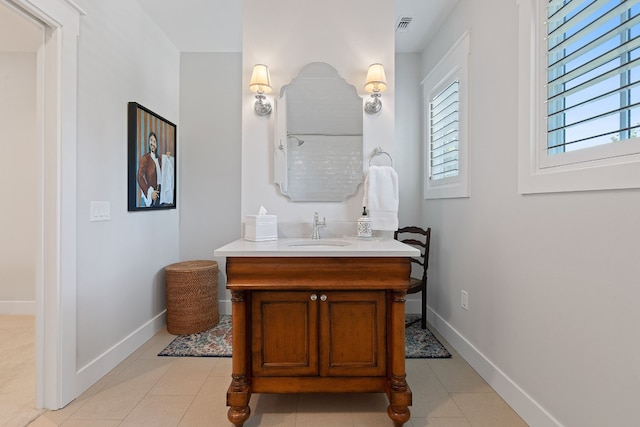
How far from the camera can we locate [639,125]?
45.3 inches

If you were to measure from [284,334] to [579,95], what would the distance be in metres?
1.74

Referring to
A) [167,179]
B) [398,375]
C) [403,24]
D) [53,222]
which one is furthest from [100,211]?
[403,24]

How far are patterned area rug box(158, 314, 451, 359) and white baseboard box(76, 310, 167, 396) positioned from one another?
23cm

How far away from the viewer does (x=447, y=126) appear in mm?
2803

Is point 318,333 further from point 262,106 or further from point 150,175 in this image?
point 150,175

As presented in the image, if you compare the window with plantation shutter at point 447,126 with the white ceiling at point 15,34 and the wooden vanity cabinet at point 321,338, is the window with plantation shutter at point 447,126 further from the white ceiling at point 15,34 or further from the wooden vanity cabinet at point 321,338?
the white ceiling at point 15,34

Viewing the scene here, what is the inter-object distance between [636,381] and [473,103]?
1785 mm

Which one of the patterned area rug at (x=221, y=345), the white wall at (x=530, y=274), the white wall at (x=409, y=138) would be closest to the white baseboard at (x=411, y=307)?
the patterned area rug at (x=221, y=345)

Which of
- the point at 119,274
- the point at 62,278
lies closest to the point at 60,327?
the point at 62,278

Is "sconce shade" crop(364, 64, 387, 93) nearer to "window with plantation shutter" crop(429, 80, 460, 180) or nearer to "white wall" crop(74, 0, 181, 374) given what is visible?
"window with plantation shutter" crop(429, 80, 460, 180)

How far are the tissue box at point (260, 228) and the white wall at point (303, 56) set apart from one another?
0.95ft

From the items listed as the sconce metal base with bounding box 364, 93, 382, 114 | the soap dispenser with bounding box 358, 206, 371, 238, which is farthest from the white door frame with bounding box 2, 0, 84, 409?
the sconce metal base with bounding box 364, 93, 382, 114

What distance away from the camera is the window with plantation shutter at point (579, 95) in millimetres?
1199

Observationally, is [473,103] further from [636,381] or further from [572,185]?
[636,381]
